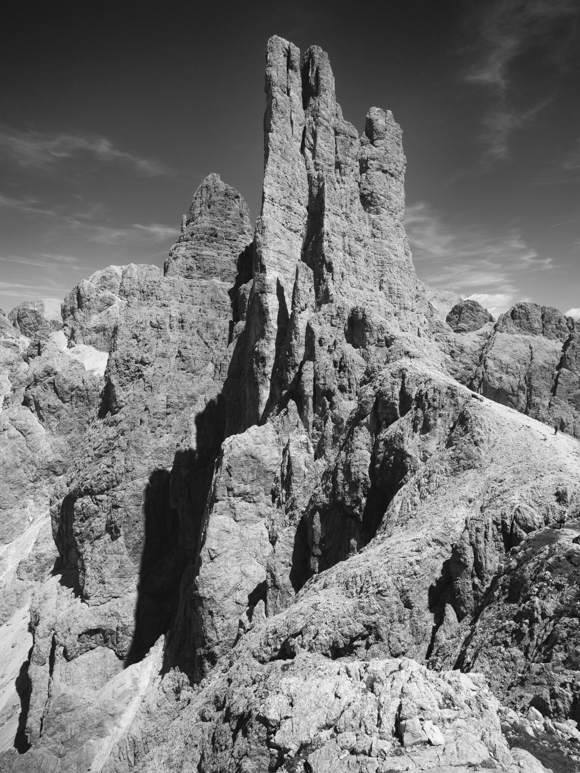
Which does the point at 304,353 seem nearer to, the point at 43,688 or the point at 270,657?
the point at 270,657

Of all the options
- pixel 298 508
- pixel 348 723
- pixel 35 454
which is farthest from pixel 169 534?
pixel 348 723

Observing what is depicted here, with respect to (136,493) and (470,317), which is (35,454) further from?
(470,317)

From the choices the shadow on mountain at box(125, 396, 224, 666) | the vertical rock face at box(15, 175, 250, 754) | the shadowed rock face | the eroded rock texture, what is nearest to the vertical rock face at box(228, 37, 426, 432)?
the shadow on mountain at box(125, 396, 224, 666)

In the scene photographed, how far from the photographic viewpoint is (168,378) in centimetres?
5241

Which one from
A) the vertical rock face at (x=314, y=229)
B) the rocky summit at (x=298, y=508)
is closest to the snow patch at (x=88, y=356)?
the rocky summit at (x=298, y=508)

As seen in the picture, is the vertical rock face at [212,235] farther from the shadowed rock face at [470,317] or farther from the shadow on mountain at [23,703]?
the shadow on mountain at [23,703]

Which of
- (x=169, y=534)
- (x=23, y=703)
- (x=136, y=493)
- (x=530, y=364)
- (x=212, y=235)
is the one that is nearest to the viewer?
(x=23, y=703)

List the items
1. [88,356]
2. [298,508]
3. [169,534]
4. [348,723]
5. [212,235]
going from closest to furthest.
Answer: [348,723] → [298,508] → [169,534] → [212,235] → [88,356]

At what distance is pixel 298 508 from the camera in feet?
96.8

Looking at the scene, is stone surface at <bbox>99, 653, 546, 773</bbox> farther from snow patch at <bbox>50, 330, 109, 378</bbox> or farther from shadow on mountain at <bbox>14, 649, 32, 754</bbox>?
snow patch at <bbox>50, 330, 109, 378</bbox>

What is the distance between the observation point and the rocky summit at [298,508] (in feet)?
40.9

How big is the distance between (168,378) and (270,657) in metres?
38.8

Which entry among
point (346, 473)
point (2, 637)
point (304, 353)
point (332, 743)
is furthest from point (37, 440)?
point (332, 743)

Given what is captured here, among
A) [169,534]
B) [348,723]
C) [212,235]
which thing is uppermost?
[212,235]
